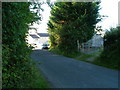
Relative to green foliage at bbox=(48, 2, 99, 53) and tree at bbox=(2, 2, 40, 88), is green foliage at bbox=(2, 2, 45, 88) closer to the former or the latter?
tree at bbox=(2, 2, 40, 88)

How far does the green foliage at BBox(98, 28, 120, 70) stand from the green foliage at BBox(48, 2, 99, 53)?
5473 millimetres

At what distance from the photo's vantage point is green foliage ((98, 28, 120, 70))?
290 inches

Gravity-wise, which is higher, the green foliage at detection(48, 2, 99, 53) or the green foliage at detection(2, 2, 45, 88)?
the green foliage at detection(48, 2, 99, 53)

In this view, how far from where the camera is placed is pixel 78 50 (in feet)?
46.7

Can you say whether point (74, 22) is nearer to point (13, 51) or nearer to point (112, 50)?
point (112, 50)

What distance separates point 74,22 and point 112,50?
7.43m

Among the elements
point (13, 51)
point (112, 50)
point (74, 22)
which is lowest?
point (112, 50)

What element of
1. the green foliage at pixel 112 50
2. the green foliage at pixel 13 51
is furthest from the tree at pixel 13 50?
the green foliage at pixel 112 50

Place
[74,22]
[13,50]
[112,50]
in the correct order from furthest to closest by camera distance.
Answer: [74,22], [112,50], [13,50]

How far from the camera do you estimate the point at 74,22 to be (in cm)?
1456

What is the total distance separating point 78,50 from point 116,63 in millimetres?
6884

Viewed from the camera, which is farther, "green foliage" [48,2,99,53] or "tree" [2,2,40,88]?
"green foliage" [48,2,99,53]

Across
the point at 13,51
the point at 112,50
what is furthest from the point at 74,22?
the point at 13,51

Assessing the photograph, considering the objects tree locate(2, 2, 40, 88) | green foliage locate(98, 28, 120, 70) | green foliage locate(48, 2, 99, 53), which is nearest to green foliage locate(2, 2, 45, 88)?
tree locate(2, 2, 40, 88)
